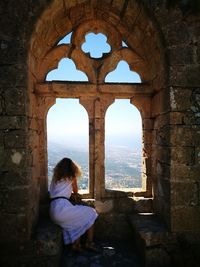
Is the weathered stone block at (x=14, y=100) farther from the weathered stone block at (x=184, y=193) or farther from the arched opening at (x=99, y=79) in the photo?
the weathered stone block at (x=184, y=193)

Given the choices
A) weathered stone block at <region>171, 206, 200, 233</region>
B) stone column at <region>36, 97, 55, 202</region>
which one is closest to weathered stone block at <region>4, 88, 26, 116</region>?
stone column at <region>36, 97, 55, 202</region>

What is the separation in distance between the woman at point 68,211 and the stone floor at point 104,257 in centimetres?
12

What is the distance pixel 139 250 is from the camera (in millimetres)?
3867

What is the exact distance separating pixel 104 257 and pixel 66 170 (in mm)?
1322

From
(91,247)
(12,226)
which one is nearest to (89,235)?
(91,247)

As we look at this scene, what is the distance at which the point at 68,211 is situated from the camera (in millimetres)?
3811

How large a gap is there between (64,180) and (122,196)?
99cm

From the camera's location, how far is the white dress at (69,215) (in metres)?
3.81

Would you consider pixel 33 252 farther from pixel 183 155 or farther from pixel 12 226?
pixel 183 155

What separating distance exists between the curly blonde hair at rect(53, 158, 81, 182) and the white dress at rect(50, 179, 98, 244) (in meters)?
0.11

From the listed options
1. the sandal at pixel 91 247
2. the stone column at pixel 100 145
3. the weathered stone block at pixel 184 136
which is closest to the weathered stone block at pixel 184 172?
the weathered stone block at pixel 184 136

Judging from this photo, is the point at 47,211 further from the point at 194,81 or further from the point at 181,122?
the point at 194,81

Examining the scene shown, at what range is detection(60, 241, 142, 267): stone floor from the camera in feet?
12.0

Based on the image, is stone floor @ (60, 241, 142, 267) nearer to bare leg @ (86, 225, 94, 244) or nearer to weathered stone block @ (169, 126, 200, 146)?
bare leg @ (86, 225, 94, 244)
